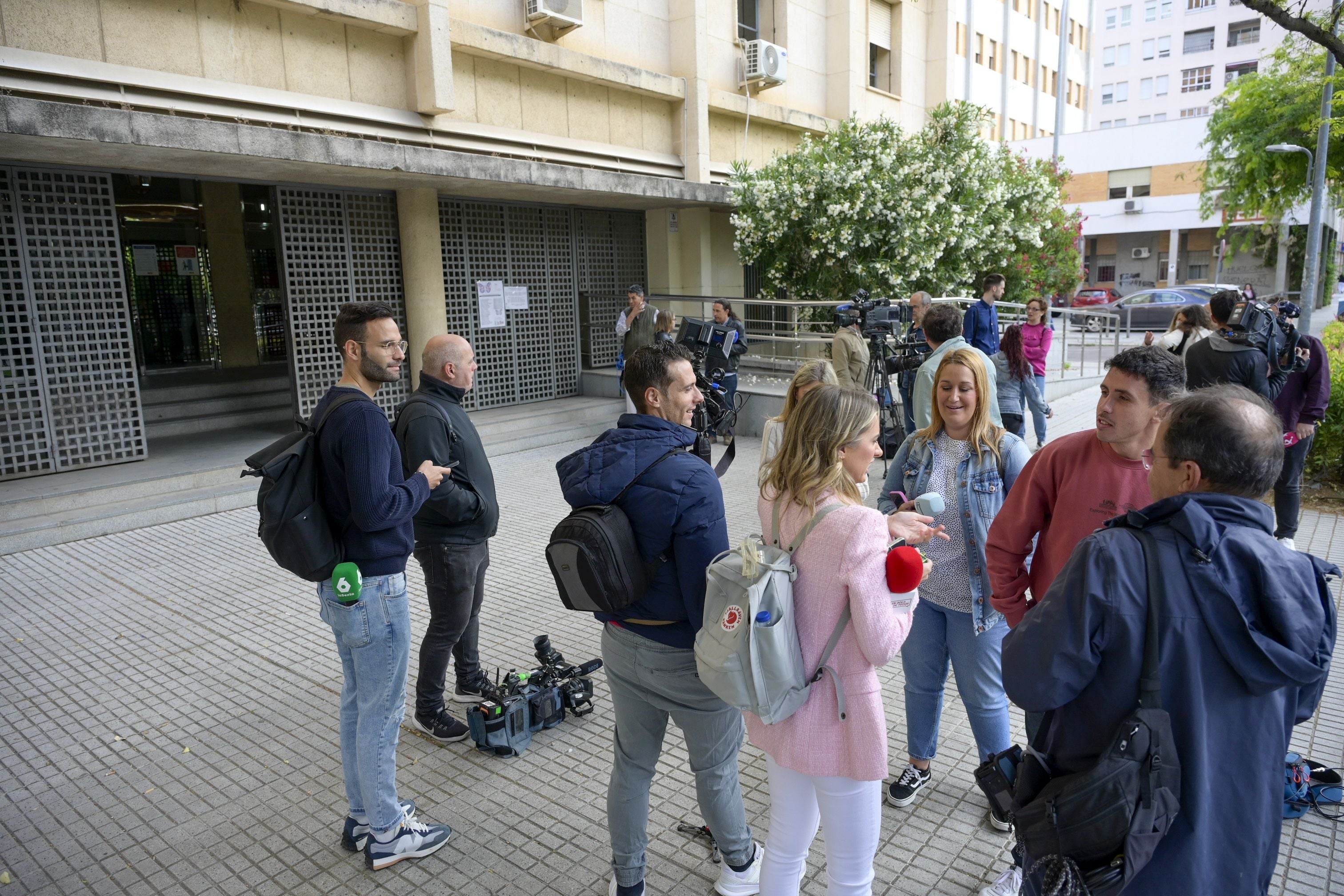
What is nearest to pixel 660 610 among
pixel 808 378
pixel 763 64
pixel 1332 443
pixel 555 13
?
pixel 808 378

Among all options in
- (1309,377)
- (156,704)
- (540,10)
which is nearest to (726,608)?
(156,704)

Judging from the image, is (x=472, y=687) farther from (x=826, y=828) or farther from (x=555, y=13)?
(x=555, y=13)

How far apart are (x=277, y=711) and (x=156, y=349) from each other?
1208 centimetres

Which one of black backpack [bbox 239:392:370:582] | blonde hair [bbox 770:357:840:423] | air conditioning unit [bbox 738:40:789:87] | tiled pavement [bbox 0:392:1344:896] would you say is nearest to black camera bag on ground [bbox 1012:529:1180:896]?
tiled pavement [bbox 0:392:1344:896]

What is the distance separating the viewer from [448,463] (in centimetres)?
366

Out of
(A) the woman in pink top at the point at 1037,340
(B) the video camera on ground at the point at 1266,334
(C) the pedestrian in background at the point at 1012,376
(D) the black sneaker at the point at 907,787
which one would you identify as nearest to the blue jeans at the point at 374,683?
(D) the black sneaker at the point at 907,787

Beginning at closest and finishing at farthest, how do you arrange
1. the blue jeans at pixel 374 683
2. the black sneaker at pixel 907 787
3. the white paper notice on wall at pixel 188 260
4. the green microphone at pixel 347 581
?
the green microphone at pixel 347 581
the blue jeans at pixel 374 683
the black sneaker at pixel 907 787
the white paper notice on wall at pixel 188 260

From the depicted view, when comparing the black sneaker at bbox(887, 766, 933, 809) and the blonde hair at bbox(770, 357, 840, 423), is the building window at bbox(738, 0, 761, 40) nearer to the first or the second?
the blonde hair at bbox(770, 357, 840, 423)

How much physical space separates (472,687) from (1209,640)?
348 centimetres

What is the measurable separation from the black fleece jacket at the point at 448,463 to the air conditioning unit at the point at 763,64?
1260 centimetres

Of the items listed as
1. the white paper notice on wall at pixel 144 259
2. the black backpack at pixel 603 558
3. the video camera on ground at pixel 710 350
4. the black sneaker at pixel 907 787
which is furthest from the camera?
the white paper notice on wall at pixel 144 259

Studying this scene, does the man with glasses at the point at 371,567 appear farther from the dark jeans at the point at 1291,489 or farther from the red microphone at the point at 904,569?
the dark jeans at the point at 1291,489

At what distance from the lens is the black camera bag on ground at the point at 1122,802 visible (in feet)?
5.47

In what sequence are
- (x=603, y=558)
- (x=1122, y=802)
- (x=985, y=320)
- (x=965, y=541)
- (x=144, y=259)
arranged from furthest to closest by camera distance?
(x=144, y=259), (x=985, y=320), (x=965, y=541), (x=603, y=558), (x=1122, y=802)
